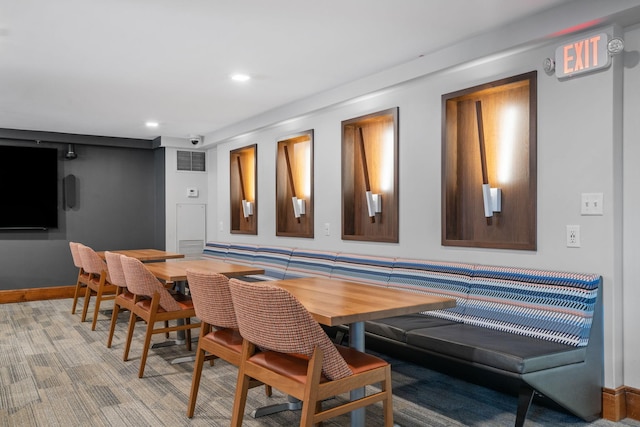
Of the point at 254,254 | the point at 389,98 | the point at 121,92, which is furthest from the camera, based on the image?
the point at 254,254

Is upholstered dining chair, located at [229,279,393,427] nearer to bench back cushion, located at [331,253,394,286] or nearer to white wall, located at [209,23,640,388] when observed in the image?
white wall, located at [209,23,640,388]

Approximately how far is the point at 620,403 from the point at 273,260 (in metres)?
3.73

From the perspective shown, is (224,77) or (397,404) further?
(224,77)

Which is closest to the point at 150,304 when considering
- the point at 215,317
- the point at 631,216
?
the point at 215,317

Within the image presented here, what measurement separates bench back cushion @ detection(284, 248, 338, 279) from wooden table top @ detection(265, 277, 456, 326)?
173 centimetres

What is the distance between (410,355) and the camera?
3998 mm

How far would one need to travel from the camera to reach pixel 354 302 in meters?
2.56

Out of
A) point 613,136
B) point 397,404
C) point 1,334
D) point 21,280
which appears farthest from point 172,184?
point 613,136

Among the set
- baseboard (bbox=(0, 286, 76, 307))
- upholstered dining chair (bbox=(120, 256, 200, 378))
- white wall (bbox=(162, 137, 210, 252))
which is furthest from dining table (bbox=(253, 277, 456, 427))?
baseboard (bbox=(0, 286, 76, 307))

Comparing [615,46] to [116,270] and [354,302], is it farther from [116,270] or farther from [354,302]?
[116,270]

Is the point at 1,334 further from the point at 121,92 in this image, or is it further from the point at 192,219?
the point at 192,219

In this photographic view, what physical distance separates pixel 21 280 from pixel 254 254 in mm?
3739

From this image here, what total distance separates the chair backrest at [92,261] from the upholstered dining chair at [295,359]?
352 centimetres

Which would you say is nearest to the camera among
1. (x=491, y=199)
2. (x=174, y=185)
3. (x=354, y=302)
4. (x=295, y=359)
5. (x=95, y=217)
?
(x=295, y=359)
